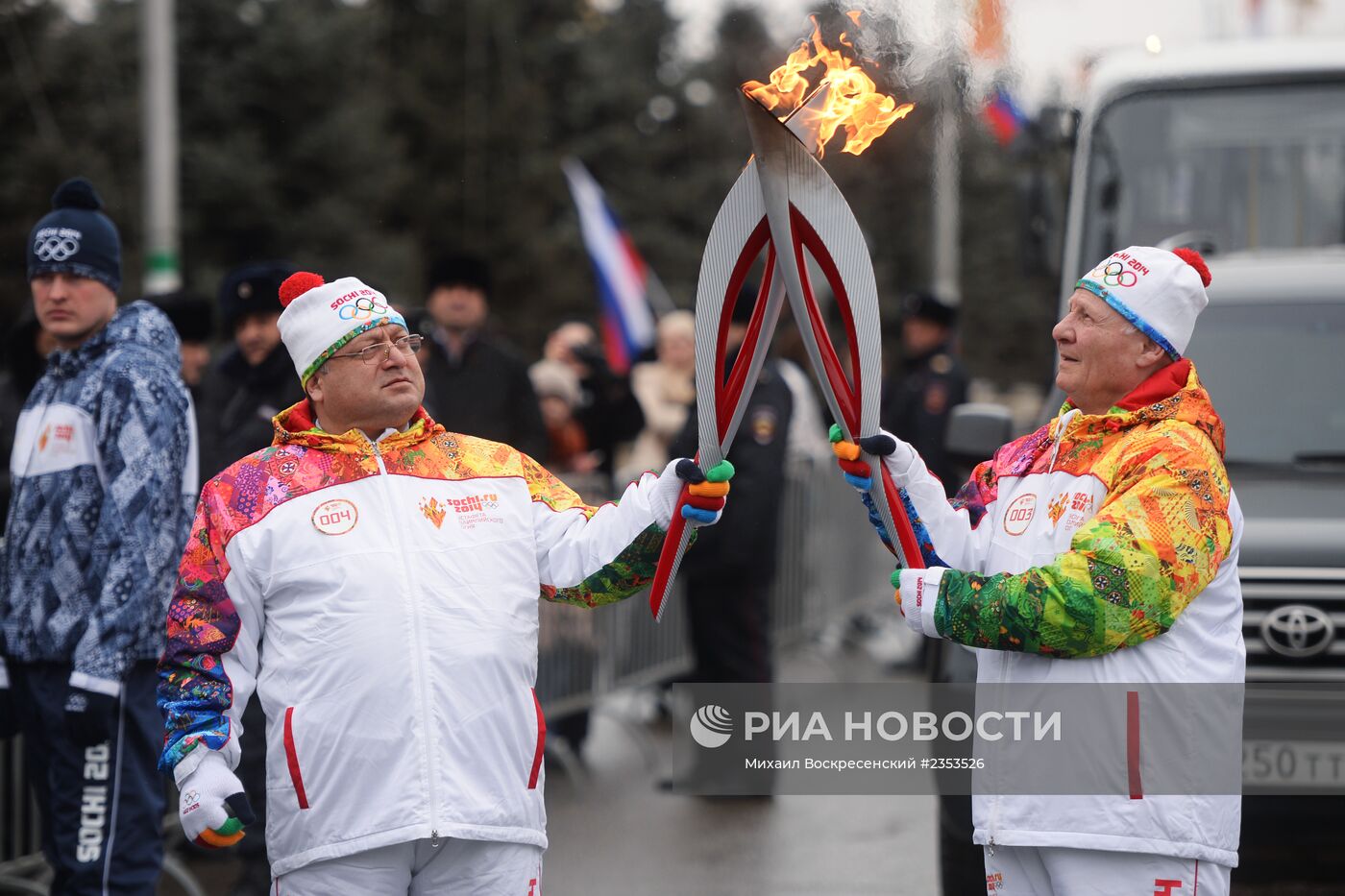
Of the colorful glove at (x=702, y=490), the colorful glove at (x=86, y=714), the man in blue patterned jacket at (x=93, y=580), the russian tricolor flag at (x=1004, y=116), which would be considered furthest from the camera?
the russian tricolor flag at (x=1004, y=116)

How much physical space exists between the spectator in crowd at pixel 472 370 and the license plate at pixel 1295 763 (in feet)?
11.1

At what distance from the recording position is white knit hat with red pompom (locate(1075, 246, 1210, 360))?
10.6 feet

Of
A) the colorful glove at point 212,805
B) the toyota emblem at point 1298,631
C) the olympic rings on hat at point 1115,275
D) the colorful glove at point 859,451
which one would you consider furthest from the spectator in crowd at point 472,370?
the olympic rings on hat at point 1115,275

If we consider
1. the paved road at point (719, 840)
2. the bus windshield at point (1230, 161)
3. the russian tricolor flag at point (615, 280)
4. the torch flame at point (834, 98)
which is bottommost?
the paved road at point (719, 840)

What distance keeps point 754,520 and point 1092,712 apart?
3636 millimetres

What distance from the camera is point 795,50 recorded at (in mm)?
3543

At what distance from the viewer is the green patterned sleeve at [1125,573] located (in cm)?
299

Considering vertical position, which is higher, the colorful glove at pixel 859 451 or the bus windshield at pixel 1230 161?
the bus windshield at pixel 1230 161

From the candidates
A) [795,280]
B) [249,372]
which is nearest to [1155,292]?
[795,280]

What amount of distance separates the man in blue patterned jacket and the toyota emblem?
114 inches

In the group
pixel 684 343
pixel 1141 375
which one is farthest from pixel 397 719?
pixel 684 343

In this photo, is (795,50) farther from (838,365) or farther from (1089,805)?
(1089,805)

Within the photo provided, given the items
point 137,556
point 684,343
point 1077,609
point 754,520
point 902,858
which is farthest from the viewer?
point 684,343

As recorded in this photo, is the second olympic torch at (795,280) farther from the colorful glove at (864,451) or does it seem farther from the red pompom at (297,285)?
the red pompom at (297,285)
